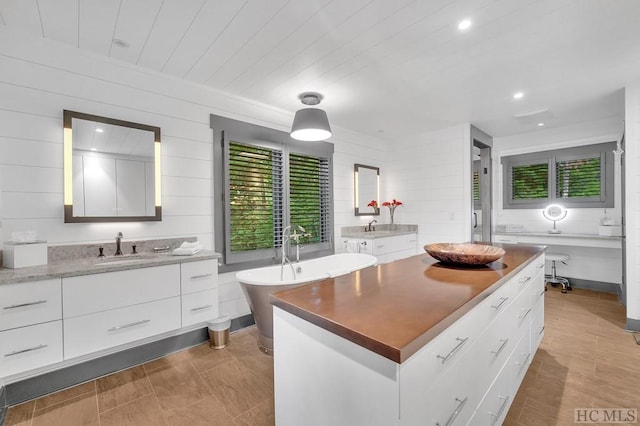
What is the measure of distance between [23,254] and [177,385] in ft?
4.63

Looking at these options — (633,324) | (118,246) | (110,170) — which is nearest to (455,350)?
(118,246)

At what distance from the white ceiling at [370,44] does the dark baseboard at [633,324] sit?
2.44 m

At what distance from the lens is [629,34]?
212 centimetres

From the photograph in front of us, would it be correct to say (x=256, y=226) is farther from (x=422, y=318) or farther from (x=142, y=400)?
(x=422, y=318)

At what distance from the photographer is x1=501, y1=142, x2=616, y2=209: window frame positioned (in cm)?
427

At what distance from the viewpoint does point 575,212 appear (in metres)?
4.55

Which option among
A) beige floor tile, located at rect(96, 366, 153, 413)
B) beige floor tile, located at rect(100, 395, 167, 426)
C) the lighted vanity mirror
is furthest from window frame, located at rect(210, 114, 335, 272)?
beige floor tile, located at rect(100, 395, 167, 426)

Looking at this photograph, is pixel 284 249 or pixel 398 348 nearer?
pixel 398 348

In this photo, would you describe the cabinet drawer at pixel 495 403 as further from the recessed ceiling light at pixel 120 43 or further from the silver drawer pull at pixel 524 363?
the recessed ceiling light at pixel 120 43

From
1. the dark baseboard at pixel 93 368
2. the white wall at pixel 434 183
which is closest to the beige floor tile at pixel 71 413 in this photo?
Answer: the dark baseboard at pixel 93 368

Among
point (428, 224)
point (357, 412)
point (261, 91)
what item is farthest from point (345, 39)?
point (428, 224)

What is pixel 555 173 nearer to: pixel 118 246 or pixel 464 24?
pixel 464 24

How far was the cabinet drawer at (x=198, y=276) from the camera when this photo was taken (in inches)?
94.7

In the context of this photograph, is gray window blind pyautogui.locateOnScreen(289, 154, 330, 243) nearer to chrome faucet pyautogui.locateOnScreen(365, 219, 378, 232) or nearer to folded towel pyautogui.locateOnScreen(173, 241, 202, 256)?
chrome faucet pyautogui.locateOnScreen(365, 219, 378, 232)
